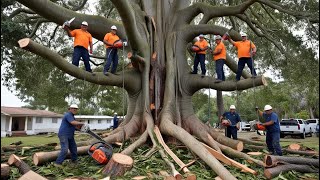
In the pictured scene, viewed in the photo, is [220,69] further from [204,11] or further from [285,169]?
[285,169]

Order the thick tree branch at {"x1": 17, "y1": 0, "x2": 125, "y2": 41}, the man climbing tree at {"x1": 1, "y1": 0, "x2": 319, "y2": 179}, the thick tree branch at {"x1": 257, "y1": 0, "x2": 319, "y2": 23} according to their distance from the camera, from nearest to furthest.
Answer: the thick tree branch at {"x1": 17, "y1": 0, "x2": 125, "y2": 41} → the man climbing tree at {"x1": 1, "y1": 0, "x2": 319, "y2": 179} → the thick tree branch at {"x1": 257, "y1": 0, "x2": 319, "y2": 23}

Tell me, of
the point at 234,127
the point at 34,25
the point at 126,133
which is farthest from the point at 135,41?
the point at 34,25

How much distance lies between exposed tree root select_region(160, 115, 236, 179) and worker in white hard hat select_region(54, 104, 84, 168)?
229 centimetres

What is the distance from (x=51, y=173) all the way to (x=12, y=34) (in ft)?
11.6

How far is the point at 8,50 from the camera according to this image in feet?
27.3

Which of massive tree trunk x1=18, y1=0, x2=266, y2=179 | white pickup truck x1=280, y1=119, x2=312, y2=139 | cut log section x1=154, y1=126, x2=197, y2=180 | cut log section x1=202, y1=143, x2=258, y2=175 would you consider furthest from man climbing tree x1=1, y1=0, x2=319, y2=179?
→ white pickup truck x1=280, y1=119, x2=312, y2=139

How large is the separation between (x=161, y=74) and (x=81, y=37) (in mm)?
2551

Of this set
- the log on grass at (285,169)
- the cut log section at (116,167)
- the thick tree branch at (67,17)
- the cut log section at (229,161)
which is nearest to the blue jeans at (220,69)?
the cut log section at (229,161)

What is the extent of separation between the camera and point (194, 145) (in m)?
7.12

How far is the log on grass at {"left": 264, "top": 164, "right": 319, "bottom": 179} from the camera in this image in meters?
6.26

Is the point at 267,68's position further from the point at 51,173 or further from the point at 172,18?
the point at 51,173

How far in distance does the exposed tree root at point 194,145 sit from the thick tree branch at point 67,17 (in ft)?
9.70

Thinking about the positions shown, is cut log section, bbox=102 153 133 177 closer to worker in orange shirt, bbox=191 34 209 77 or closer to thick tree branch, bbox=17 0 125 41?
thick tree branch, bbox=17 0 125 41

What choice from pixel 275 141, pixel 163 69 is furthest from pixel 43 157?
pixel 275 141
